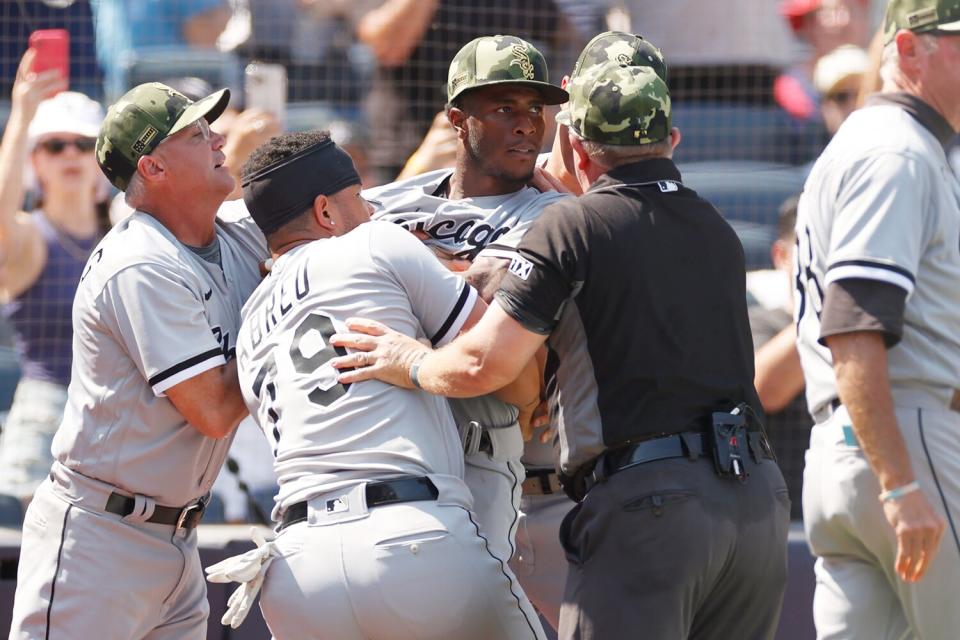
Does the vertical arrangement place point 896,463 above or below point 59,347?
above

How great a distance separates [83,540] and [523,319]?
1463 millimetres

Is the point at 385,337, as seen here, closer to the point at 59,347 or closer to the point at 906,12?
the point at 906,12

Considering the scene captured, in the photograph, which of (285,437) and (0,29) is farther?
(0,29)

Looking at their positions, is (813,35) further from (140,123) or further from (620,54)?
(140,123)

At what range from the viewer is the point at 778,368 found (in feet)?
18.0

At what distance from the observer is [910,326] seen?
9.61ft

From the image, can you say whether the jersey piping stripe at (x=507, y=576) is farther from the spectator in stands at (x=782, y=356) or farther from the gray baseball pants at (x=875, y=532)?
the spectator in stands at (x=782, y=356)

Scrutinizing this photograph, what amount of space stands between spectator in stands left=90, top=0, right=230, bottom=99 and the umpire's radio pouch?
449cm

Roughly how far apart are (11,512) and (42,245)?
1.12 meters

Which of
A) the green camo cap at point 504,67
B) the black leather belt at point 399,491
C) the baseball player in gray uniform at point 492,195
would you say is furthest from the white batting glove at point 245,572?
the green camo cap at point 504,67

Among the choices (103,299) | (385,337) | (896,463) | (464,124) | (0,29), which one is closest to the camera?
(896,463)

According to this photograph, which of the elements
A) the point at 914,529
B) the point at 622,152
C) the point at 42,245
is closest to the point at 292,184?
the point at 622,152

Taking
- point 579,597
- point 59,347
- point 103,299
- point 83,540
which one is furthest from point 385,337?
point 59,347

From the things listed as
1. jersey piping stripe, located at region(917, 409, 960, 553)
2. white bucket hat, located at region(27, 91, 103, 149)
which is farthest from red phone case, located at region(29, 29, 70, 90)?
jersey piping stripe, located at region(917, 409, 960, 553)
